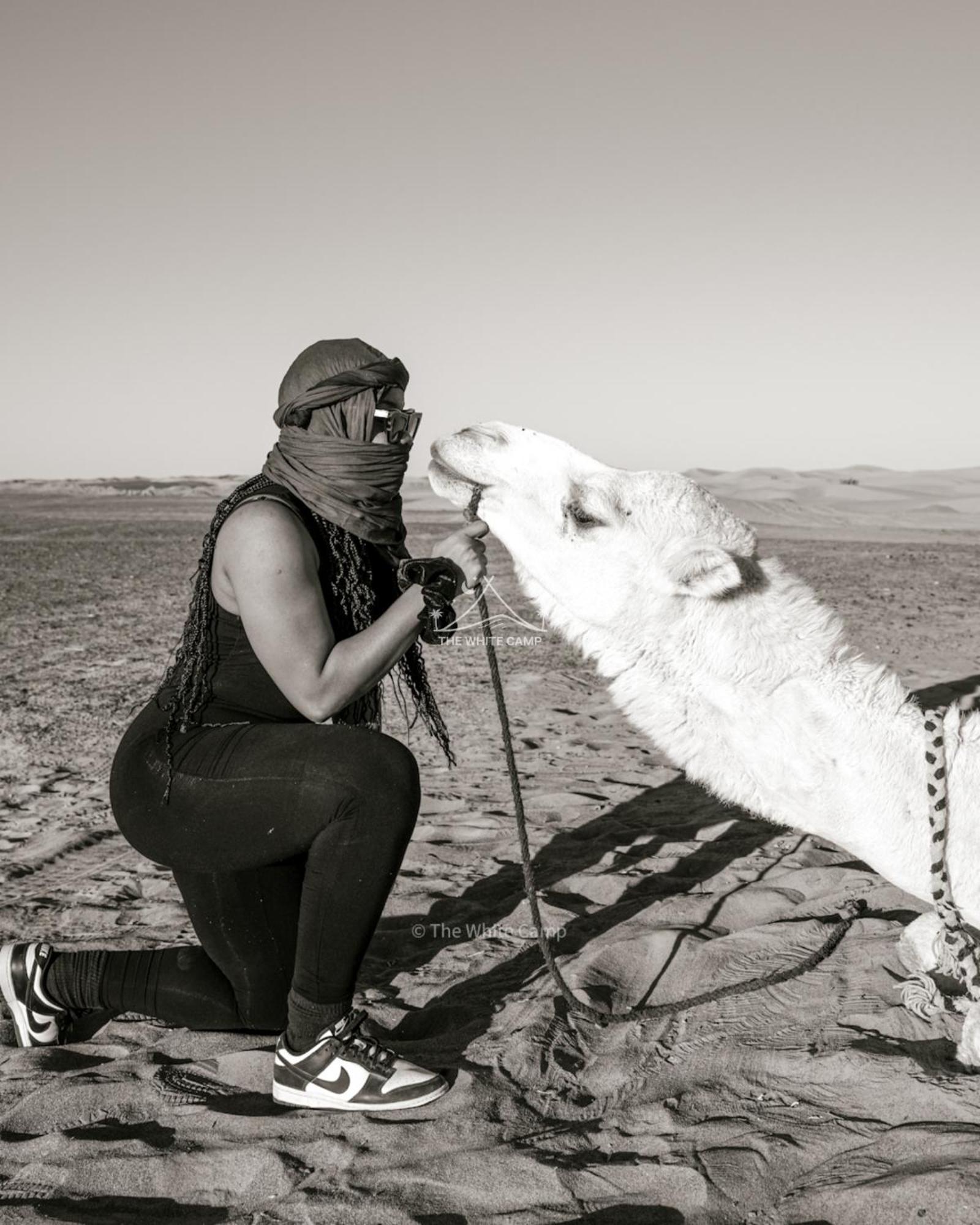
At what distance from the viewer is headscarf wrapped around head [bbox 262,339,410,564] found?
10.8 ft

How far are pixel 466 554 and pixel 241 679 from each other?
2.61ft

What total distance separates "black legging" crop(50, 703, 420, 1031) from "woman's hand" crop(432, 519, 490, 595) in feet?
1.81

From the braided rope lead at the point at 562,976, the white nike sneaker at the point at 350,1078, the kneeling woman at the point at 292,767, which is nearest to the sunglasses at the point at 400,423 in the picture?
the kneeling woman at the point at 292,767

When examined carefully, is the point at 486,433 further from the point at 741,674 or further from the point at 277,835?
the point at 277,835

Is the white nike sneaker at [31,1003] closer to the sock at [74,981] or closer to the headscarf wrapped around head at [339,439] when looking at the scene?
the sock at [74,981]

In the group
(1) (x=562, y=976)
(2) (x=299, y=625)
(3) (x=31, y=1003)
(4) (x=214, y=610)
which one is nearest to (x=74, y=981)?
(3) (x=31, y=1003)

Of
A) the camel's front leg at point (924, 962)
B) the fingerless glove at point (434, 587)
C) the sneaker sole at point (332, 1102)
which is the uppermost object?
the fingerless glove at point (434, 587)

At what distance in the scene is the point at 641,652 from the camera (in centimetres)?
320

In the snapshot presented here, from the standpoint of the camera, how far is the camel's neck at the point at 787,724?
3072mm

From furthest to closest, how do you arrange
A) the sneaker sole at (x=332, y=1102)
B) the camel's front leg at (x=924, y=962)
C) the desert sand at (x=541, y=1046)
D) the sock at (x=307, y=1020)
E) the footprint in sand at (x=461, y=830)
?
the footprint in sand at (x=461, y=830) → the camel's front leg at (x=924, y=962) → the sock at (x=307, y=1020) → the sneaker sole at (x=332, y=1102) → the desert sand at (x=541, y=1046)

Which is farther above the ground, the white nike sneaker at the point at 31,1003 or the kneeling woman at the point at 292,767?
the kneeling woman at the point at 292,767

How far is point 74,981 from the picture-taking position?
3.43 metres

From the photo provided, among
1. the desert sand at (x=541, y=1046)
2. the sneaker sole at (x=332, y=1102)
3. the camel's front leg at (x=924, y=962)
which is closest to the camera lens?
the desert sand at (x=541, y=1046)

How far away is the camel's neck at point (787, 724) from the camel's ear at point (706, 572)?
0.07 metres
